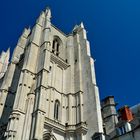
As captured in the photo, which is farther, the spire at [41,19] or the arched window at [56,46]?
the spire at [41,19]

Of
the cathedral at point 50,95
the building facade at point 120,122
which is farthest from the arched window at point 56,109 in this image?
the building facade at point 120,122

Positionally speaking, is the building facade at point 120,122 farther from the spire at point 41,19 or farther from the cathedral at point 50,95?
the spire at point 41,19

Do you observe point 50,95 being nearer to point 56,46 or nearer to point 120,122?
point 120,122

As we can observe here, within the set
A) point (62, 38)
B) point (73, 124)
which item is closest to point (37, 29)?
point (62, 38)

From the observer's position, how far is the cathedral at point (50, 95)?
17.4 meters

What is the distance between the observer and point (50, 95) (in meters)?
21.7

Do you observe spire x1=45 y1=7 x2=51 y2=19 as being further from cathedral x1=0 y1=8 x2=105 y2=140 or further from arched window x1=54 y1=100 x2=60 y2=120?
arched window x1=54 y1=100 x2=60 y2=120

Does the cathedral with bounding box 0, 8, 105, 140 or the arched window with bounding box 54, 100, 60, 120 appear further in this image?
the arched window with bounding box 54, 100, 60, 120

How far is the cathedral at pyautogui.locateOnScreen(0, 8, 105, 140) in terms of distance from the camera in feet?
Answer: 57.0

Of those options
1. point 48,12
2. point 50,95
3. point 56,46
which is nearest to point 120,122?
point 50,95

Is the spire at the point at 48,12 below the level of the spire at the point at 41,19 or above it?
above

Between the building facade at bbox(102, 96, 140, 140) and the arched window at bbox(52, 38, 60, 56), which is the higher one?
the arched window at bbox(52, 38, 60, 56)

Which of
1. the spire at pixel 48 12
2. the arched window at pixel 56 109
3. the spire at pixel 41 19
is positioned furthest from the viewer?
the spire at pixel 48 12

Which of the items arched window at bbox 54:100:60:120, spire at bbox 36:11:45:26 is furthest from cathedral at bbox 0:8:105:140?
spire at bbox 36:11:45:26
